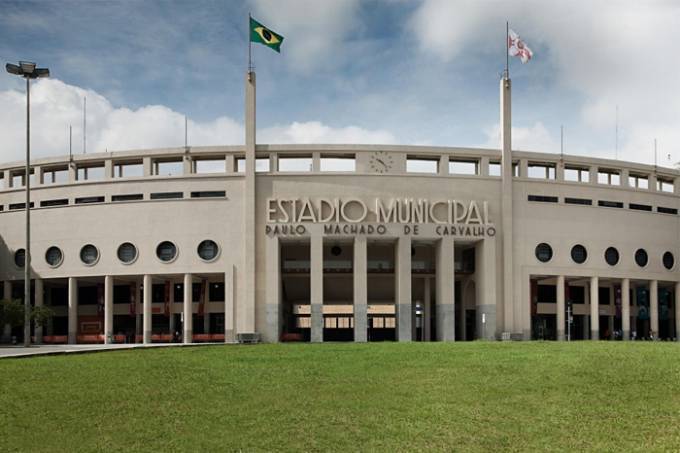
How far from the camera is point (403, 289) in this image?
62281 millimetres

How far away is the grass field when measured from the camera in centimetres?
1744

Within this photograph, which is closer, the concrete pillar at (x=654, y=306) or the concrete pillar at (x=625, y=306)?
→ the concrete pillar at (x=625, y=306)

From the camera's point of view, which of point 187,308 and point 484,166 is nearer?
point 187,308

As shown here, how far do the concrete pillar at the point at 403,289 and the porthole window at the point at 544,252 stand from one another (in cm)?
1208

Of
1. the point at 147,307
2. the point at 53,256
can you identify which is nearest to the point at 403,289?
the point at 147,307

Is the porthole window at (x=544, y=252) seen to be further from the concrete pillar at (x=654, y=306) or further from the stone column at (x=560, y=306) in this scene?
the concrete pillar at (x=654, y=306)

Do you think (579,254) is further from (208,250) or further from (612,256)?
(208,250)

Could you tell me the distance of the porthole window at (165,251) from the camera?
209 ft

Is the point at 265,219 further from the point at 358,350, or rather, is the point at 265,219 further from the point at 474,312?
the point at 358,350

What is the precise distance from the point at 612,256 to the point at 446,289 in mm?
17034

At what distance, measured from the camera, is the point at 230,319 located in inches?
2454

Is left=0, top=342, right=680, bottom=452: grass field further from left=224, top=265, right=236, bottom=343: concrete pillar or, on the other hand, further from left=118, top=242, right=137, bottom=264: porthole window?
left=118, top=242, right=137, bottom=264: porthole window

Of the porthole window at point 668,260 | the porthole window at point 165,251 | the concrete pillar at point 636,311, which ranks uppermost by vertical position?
the porthole window at point 165,251

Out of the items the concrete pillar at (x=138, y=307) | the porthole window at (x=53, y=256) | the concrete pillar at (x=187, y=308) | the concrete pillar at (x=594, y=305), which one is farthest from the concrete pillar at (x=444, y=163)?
the porthole window at (x=53, y=256)
